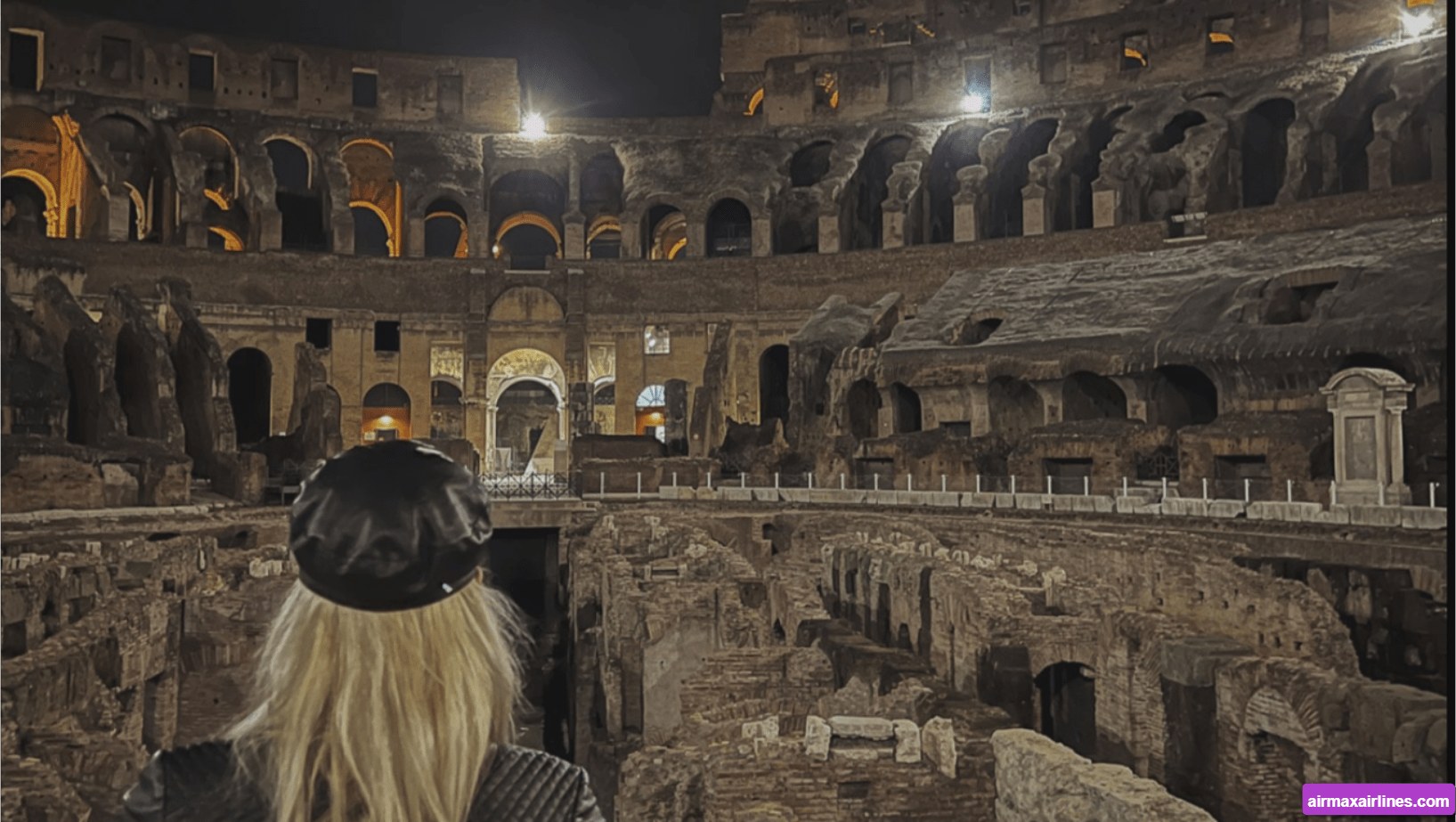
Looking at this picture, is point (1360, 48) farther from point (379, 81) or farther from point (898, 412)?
point (379, 81)

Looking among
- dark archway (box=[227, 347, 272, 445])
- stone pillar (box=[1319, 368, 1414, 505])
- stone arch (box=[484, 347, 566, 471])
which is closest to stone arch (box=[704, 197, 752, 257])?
stone arch (box=[484, 347, 566, 471])

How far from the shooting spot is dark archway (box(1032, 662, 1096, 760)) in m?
12.4

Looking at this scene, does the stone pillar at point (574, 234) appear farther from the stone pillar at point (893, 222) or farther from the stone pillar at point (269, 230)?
the stone pillar at point (893, 222)

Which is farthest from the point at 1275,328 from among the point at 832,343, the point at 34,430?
the point at 34,430

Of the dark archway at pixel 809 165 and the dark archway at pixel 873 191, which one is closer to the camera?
the dark archway at pixel 873 191

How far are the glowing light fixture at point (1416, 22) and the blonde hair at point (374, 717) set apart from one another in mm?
43209

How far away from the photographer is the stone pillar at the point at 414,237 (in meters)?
43.7

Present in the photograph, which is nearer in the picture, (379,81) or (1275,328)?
(1275,328)

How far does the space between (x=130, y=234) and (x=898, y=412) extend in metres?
30.3

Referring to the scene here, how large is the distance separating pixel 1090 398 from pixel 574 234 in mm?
21638

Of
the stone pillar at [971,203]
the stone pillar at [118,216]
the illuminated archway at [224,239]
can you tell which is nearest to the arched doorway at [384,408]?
the illuminated archway at [224,239]

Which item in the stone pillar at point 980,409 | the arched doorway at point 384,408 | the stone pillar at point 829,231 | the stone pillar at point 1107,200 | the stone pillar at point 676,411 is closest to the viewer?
the stone pillar at point 980,409

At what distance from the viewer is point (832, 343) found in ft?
121

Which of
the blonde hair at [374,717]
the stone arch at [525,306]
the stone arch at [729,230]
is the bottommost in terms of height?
the blonde hair at [374,717]
